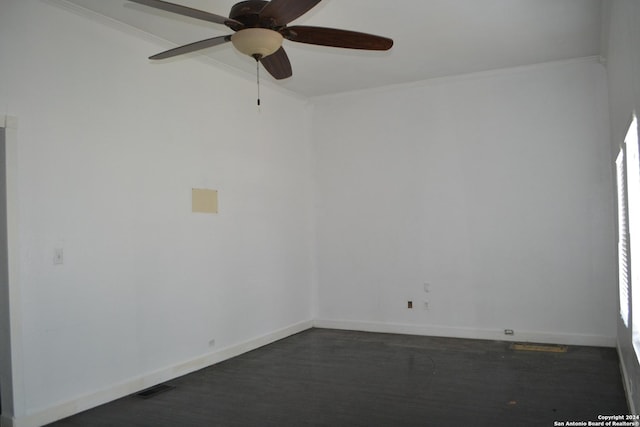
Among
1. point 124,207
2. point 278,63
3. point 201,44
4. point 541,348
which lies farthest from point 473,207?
point 201,44

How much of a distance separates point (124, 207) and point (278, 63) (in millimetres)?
1830

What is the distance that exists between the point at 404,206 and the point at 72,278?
3.81 m

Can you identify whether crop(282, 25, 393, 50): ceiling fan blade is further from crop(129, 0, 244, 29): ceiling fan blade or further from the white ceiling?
the white ceiling

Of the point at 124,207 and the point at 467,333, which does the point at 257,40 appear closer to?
the point at 124,207

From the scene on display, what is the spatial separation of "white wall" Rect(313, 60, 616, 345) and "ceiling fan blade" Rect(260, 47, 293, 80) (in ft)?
9.72

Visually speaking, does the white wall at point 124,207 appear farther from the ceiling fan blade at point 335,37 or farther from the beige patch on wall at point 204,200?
the ceiling fan blade at point 335,37

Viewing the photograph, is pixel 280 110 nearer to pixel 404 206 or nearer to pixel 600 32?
pixel 404 206

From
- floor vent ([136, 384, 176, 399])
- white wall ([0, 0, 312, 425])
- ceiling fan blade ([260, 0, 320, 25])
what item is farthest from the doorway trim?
ceiling fan blade ([260, 0, 320, 25])

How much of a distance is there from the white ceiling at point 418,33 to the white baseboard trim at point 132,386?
281 centimetres

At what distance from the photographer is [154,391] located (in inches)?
162

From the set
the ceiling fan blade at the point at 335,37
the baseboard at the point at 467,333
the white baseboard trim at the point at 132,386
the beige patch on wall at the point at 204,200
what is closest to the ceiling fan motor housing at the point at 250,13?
the ceiling fan blade at the point at 335,37

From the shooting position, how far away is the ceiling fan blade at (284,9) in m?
2.40

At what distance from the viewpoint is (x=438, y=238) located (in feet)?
19.5

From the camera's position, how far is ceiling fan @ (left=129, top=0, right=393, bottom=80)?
8.15 feet
